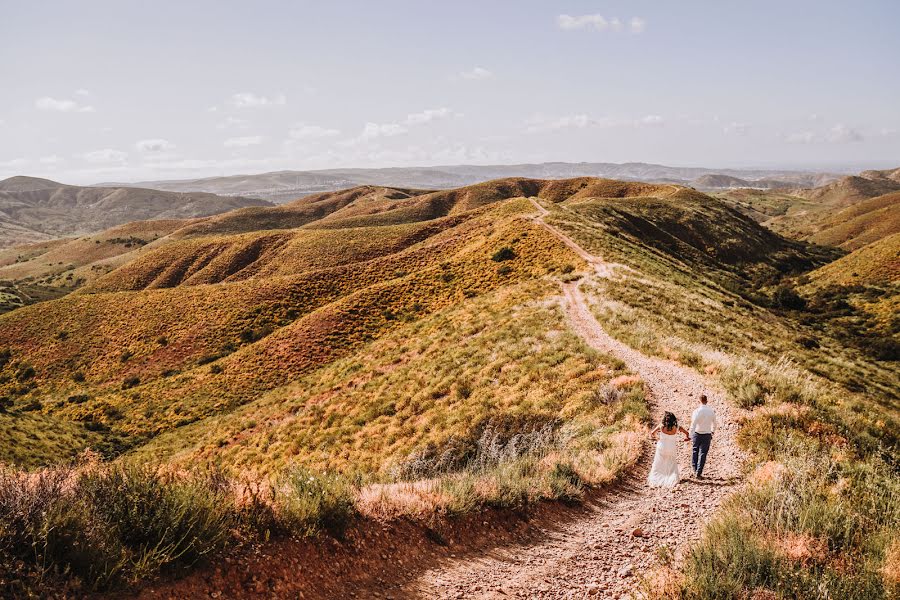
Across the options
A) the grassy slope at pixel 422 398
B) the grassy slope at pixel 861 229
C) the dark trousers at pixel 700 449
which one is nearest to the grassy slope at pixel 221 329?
the grassy slope at pixel 422 398

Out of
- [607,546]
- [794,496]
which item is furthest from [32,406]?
[794,496]

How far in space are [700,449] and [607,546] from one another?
3553 millimetres

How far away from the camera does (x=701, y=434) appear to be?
28.3 feet

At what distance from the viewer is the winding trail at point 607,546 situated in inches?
222

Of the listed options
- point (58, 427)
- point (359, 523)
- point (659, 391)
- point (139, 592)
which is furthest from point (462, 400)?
point (58, 427)

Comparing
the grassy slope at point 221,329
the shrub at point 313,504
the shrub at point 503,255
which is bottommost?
the grassy slope at point 221,329

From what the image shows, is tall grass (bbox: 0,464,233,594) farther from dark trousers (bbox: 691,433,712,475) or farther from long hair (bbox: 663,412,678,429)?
dark trousers (bbox: 691,433,712,475)

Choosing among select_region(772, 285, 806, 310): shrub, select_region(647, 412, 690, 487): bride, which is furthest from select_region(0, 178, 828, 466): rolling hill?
select_region(647, 412, 690, 487): bride

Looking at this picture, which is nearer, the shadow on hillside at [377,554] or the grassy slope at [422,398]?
the shadow on hillside at [377,554]

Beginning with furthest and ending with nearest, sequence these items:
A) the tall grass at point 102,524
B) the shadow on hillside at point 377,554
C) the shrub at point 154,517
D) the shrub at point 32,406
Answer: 1. the shrub at point 32,406
2. the shadow on hillside at point 377,554
3. the shrub at point 154,517
4. the tall grass at point 102,524

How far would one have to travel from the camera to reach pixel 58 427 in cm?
2647

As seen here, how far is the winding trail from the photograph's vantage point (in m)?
5.63

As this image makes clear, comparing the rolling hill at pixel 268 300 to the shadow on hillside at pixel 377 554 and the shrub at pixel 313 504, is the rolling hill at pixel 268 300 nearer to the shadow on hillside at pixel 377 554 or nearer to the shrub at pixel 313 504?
the shrub at pixel 313 504

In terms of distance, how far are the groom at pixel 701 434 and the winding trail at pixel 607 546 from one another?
0.28m
